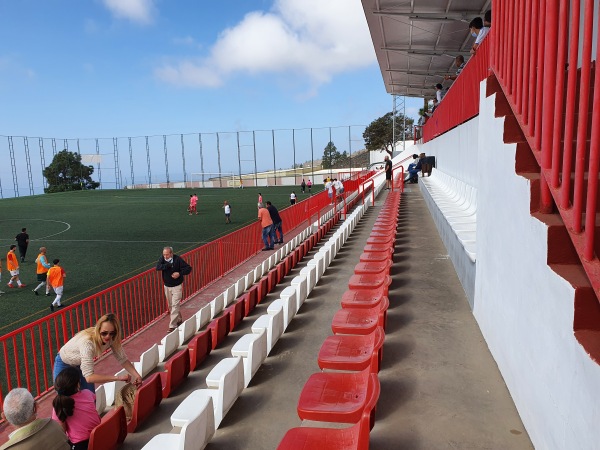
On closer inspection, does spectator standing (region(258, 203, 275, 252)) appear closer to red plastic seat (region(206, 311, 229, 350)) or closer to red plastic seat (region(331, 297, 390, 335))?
red plastic seat (region(206, 311, 229, 350))

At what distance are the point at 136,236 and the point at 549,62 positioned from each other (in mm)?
20240

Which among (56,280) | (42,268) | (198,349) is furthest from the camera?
(42,268)

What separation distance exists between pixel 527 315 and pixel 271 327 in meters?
3.27

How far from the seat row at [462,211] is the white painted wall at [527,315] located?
1180 mm

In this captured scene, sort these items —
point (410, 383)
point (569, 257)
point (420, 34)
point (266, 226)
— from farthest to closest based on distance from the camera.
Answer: point (420, 34)
point (266, 226)
point (410, 383)
point (569, 257)

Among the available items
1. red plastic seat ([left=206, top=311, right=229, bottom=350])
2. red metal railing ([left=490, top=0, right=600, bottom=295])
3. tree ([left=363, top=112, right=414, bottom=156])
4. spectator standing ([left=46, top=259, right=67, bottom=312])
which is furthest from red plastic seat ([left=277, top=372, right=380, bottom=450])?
tree ([left=363, top=112, right=414, bottom=156])

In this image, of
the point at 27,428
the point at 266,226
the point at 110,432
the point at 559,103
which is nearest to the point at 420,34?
the point at 266,226

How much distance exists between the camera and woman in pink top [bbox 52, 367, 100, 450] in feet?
13.0

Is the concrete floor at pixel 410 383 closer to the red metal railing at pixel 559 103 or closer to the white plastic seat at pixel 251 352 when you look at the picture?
the white plastic seat at pixel 251 352

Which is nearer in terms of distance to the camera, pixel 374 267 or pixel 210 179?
pixel 374 267

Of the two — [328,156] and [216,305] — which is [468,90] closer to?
[216,305]

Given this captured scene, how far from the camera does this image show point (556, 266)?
2.47 meters

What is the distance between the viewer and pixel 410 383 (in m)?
4.13

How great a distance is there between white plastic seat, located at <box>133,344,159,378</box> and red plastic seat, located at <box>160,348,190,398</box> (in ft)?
2.85
